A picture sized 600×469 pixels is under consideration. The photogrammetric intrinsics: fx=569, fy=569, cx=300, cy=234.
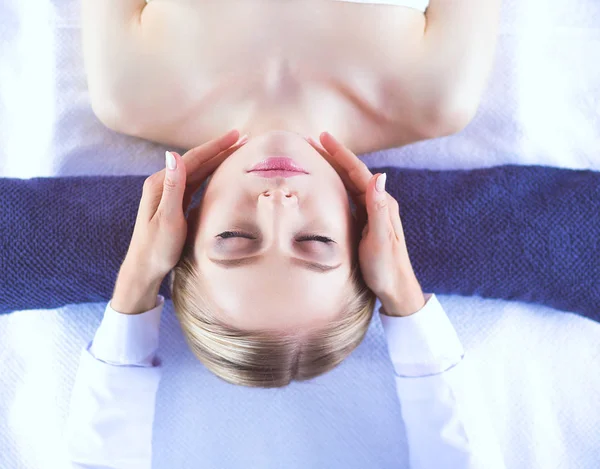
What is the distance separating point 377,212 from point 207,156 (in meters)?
0.31

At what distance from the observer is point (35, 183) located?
111 centimetres

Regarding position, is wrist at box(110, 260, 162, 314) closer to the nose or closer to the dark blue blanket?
the dark blue blanket

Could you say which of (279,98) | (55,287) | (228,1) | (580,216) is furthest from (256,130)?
(580,216)

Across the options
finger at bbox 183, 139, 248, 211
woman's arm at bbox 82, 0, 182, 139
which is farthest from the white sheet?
finger at bbox 183, 139, 248, 211

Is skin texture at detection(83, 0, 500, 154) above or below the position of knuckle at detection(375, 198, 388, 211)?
above

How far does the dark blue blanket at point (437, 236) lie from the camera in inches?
42.0

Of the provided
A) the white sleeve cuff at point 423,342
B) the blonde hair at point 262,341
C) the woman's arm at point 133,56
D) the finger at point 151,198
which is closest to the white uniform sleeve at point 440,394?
the white sleeve cuff at point 423,342

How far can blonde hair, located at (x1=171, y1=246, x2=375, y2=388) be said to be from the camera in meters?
0.86

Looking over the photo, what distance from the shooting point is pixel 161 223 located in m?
0.89

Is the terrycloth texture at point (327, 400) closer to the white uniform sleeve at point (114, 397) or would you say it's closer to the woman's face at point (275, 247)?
the white uniform sleeve at point (114, 397)

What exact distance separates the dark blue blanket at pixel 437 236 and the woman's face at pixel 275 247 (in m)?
0.27

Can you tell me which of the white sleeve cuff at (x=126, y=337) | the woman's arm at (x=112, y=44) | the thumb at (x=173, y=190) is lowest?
the white sleeve cuff at (x=126, y=337)

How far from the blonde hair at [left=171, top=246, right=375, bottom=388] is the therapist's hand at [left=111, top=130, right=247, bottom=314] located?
1.4 inches

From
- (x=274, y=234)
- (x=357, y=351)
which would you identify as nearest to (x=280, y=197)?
(x=274, y=234)
